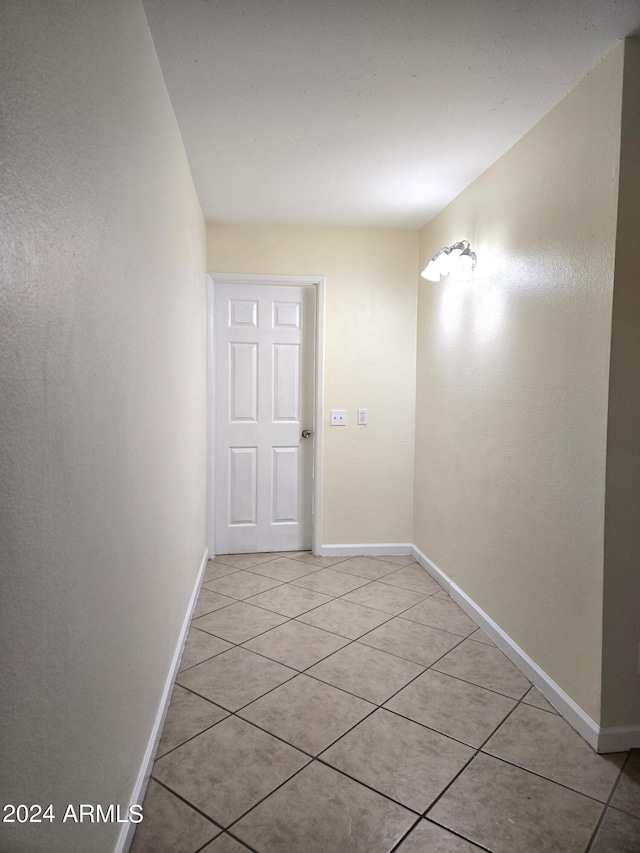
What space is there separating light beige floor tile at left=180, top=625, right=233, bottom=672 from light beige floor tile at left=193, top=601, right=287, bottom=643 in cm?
4

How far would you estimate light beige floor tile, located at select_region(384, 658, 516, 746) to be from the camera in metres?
2.08

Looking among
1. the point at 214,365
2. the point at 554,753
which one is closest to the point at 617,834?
the point at 554,753

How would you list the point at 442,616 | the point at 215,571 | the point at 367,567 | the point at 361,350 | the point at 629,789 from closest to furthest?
1. the point at 629,789
2. the point at 442,616
3. the point at 215,571
4. the point at 367,567
5. the point at 361,350

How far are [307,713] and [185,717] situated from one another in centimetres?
47

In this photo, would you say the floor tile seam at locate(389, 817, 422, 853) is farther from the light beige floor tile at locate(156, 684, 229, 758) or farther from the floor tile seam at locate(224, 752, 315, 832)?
the light beige floor tile at locate(156, 684, 229, 758)

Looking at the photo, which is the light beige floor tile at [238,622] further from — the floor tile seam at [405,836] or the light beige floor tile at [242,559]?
the floor tile seam at [405,836]

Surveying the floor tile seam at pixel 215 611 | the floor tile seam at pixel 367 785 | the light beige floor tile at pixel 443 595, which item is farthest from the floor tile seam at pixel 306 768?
the light beige floor tile at pixel 443 595

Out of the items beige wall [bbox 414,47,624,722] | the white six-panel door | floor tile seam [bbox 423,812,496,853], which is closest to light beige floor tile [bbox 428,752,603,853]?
floor tile seam [bbox 423,812,496,853]

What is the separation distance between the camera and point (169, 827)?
157 cm

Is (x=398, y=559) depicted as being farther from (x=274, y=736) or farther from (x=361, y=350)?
(x=274, y=736)

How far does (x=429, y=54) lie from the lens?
192 centimetres

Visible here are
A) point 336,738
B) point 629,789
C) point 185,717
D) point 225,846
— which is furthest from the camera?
point 185,717

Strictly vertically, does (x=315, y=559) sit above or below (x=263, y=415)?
below

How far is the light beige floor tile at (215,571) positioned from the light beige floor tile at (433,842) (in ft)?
7.45
